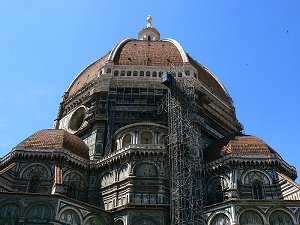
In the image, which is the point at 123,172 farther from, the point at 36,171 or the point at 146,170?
the point at 36,171

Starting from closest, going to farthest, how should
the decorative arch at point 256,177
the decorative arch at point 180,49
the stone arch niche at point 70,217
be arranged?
the stone arch niche at point 70,217, the decorative arch at point 256,177, the decorative arch at point 180,49

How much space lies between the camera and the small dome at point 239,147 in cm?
3262

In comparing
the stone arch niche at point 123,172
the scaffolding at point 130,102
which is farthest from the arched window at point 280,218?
the scaffolding at point 130,102

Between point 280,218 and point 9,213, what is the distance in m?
18.5

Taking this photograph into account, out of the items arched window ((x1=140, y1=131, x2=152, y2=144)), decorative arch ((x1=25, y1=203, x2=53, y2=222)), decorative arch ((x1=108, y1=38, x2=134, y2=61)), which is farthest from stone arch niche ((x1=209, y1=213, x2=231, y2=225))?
decorative arch ((x1=108, y1=38, x2=134, y2=61))

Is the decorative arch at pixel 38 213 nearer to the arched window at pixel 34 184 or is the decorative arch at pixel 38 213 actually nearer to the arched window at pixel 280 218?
the arched window at pixel 34 184

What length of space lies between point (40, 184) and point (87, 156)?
536 cm

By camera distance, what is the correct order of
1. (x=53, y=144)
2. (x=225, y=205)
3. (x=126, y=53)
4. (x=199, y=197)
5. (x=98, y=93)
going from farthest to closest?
(x=126, y=53) < (x=98, y=93) < (x=53, y=144) < (x=199, y=197) < (x=225, y=205)

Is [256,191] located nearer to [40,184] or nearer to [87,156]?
Result: [87,156]

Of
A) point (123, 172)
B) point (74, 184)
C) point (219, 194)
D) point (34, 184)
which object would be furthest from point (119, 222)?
point (219, 194)

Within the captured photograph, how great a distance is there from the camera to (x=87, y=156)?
35312 mm

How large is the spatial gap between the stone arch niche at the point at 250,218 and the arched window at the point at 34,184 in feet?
51.2

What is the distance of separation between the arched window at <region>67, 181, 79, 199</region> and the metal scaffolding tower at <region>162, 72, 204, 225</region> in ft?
26.2

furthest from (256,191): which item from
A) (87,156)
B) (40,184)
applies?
(40,184)
